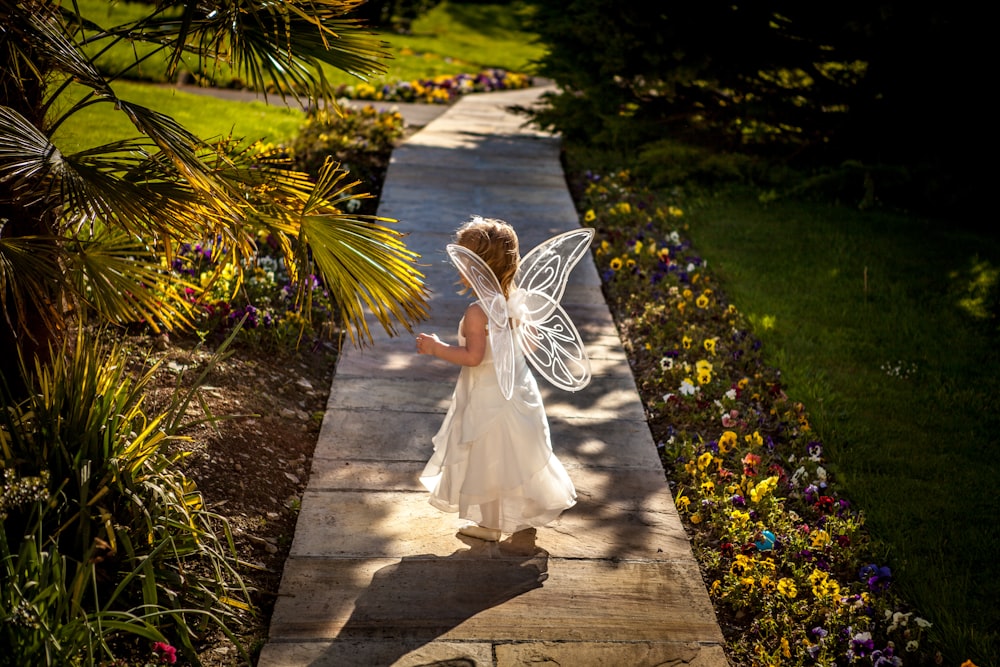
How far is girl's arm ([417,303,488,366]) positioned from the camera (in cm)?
340

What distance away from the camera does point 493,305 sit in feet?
10.8

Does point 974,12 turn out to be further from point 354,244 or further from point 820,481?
point 354,244

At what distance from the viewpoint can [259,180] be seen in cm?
337

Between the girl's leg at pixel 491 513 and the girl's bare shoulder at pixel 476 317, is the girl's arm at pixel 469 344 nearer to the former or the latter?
the girl's bare shoulder at pixel 476 317

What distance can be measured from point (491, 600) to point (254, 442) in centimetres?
143

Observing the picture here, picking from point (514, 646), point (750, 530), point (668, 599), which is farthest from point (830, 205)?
point (514, 646)

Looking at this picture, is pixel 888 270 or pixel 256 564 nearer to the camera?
pixel 256 564

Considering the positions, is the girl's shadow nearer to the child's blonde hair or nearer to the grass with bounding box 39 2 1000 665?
the child's blonde hair

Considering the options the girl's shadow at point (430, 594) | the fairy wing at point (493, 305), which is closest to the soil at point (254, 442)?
the girl's shadow at point (430, 594)

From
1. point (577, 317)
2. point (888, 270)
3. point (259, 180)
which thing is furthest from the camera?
point (888, 270)

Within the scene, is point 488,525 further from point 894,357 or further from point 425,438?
point 894,357

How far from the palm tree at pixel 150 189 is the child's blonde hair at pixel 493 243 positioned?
28 centimetres

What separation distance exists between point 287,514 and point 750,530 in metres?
1.92

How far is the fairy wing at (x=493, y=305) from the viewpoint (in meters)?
3.22
